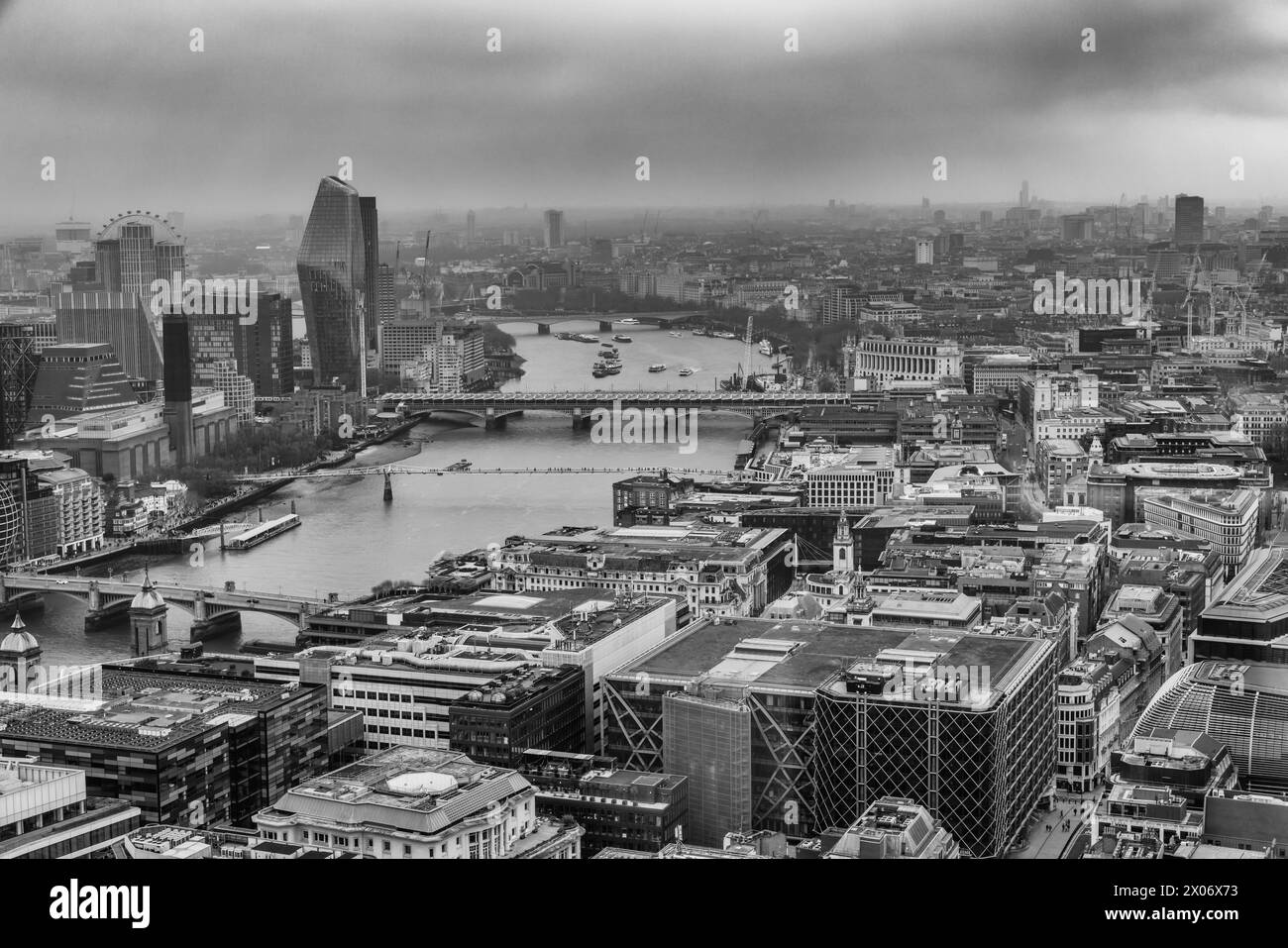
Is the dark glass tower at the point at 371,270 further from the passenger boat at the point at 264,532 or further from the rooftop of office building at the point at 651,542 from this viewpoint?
the rooftop of office building at the point at 651,542

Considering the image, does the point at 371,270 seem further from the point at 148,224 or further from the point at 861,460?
the point at 861,460

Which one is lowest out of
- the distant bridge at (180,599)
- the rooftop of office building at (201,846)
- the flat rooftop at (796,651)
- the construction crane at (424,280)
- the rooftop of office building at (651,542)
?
the distant bridge at (180,599)

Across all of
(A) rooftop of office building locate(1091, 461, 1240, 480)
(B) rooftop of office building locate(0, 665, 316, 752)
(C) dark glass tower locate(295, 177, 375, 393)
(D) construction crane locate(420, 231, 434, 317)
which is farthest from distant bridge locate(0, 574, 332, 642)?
(D) construction crane locate(420, 231, 434, 317)

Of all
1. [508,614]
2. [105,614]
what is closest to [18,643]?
[105,614]

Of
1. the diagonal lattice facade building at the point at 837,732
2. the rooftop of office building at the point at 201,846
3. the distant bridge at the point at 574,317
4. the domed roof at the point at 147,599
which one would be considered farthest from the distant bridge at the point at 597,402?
the rooftop of office building at the point at 201,846

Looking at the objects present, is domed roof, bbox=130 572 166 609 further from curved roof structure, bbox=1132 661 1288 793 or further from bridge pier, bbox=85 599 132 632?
curved roof structure, bbox=1132 661 1288 793
